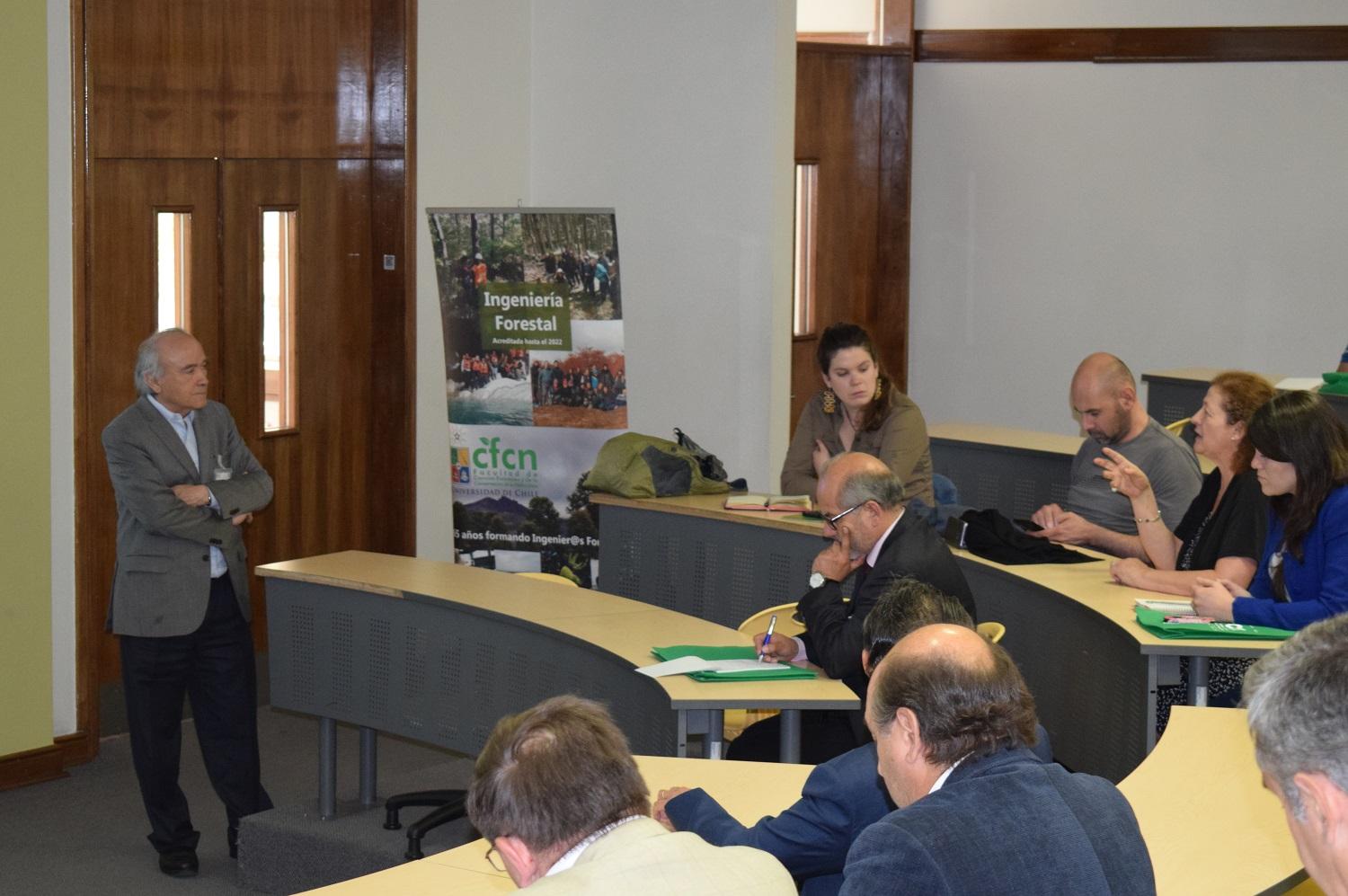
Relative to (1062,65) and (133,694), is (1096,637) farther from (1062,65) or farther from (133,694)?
(1062,65)

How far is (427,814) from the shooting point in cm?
512

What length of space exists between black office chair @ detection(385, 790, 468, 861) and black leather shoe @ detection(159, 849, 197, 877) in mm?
632

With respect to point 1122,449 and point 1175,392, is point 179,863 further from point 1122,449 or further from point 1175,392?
point 1175,392

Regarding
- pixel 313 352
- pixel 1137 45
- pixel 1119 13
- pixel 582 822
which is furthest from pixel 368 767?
pixel 1119 13

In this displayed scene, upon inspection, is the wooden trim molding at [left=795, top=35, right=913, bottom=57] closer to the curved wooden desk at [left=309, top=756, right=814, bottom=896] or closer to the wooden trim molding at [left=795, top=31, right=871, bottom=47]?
the wooden trim molding at [left=795, top=31, right=871, bottom=47]

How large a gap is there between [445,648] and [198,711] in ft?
3.03

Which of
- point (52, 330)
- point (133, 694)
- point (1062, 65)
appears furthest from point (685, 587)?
point (1062, 65)

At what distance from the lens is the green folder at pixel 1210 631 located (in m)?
4.05

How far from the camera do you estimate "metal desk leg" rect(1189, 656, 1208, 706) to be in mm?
4199

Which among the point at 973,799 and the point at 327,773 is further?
the point at 327,773

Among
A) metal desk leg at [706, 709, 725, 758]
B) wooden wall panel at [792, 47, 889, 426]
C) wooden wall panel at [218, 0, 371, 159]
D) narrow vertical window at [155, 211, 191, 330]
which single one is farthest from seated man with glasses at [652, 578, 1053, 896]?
wooden wall panel at [792, 47, 889, 426]

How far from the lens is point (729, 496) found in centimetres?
635

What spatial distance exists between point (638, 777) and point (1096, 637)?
2.79m

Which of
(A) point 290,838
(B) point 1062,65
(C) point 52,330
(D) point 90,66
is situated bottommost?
(A) point 290,838
